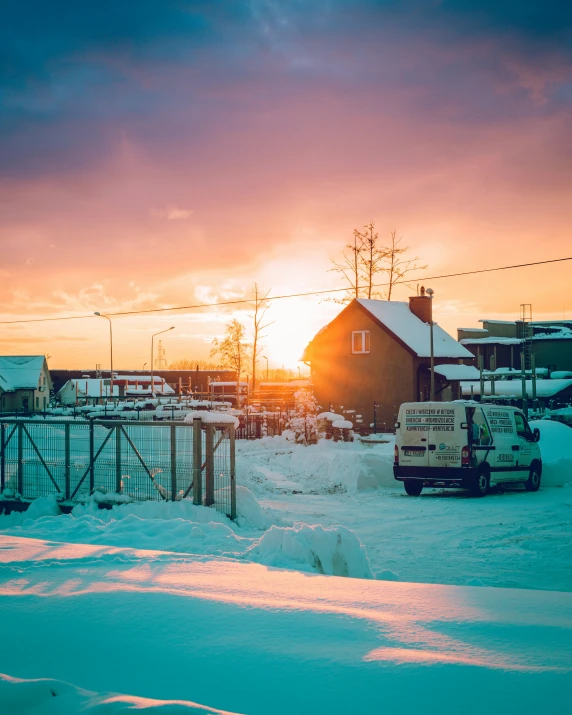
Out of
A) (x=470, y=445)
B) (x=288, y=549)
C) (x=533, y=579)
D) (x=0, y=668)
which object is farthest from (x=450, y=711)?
(x=470, y=445)

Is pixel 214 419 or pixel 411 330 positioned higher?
pixel 411 330

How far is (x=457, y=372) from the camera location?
→ 38.5m

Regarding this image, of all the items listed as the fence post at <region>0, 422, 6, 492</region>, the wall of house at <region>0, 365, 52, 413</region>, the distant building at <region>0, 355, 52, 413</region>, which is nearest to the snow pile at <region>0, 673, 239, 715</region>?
the fence post at <region>0, 422, 6, 492</region>

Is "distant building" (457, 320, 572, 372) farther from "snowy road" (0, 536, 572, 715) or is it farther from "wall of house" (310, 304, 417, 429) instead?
"snowy road" (0, 536, 572, 715)

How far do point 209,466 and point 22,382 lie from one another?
260 ft

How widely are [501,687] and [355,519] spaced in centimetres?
1016

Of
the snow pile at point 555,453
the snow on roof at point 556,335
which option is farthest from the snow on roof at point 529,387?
the snow pile at point 555,453

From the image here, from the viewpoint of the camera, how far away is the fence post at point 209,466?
12422 millimetres

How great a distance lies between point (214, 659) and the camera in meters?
4.52

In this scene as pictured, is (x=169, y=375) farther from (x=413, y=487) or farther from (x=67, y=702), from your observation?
(x=67, y=702)

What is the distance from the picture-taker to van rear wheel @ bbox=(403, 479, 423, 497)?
17734mm

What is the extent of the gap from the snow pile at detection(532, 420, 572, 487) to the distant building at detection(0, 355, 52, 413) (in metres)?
71.8

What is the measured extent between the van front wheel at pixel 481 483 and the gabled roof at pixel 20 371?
74.8 meters

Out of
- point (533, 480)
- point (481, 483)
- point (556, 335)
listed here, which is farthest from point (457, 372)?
point (556, 335)
